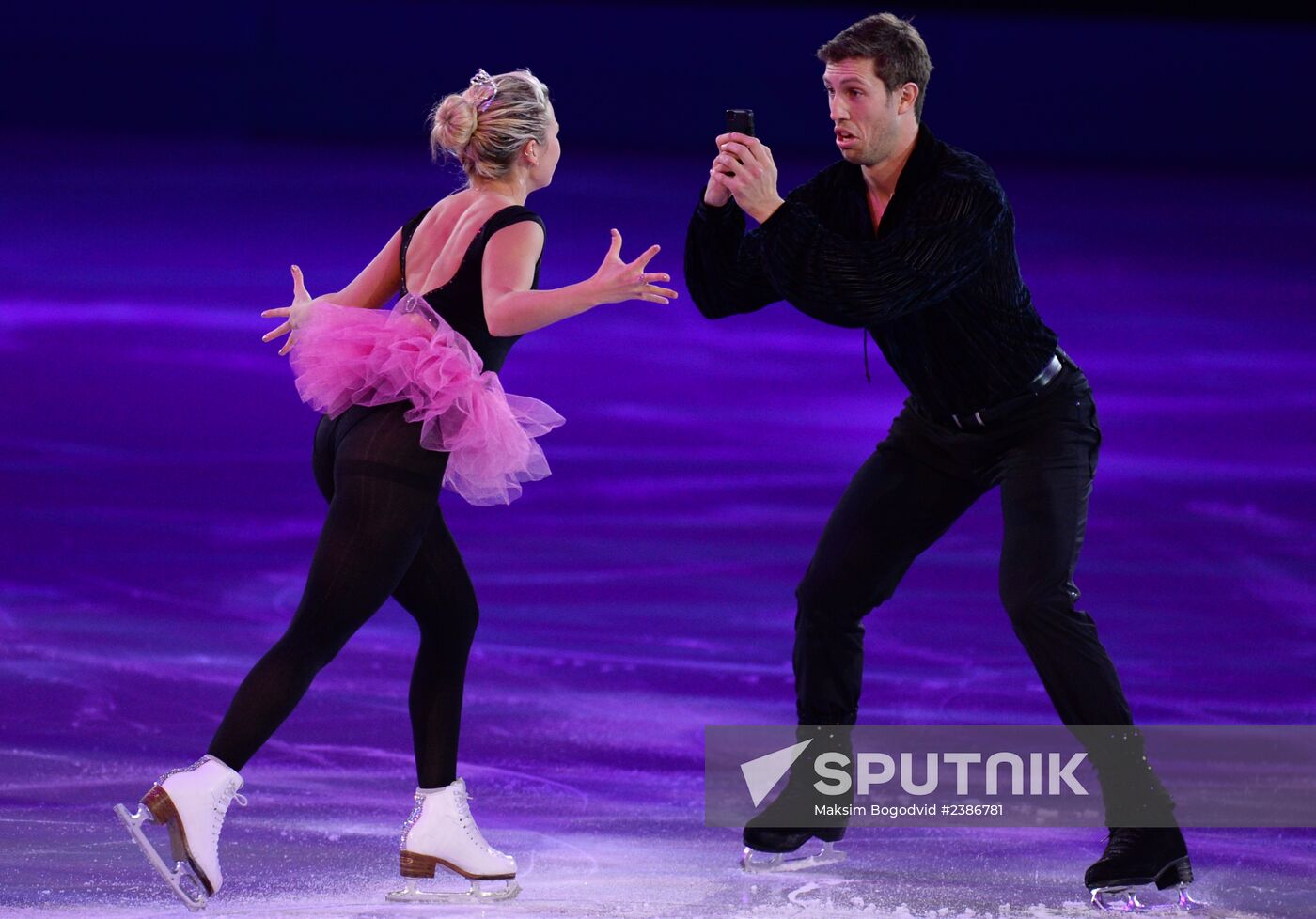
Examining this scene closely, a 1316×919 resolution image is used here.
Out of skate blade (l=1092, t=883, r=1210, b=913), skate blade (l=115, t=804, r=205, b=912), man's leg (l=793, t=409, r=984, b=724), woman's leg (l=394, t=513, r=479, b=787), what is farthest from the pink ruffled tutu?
skate blade (l=1092, t=883, r=1210, b=913)

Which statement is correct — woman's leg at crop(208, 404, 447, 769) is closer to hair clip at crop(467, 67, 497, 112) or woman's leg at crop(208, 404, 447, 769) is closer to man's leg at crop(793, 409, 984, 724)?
hair clip at crop(467, 67, 497, 112)

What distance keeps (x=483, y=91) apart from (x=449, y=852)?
1.37m

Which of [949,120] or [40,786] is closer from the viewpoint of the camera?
[40,786]

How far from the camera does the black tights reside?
3029 millimetres

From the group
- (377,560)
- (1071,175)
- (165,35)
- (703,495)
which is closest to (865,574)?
(377,560)

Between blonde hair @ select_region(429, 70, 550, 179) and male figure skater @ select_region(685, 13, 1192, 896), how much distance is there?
1.15 ft

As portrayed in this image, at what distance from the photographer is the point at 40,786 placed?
3762 mm

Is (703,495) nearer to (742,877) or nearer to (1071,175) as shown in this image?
(742,877)

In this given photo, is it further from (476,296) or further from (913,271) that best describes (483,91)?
(913,271)

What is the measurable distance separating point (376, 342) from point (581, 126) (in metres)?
8.62

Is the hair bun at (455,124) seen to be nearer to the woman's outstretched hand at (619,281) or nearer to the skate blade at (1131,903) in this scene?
the woman's outstretched hand at (619,281)

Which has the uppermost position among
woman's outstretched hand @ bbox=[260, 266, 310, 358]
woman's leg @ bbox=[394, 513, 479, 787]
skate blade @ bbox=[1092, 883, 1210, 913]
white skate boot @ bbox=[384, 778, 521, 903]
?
woman's outstretched hand @ bbox=[260, 266, 310, 358]

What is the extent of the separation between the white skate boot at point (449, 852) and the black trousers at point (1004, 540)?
0.74 m

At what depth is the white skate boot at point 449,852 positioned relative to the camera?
3213 mm
